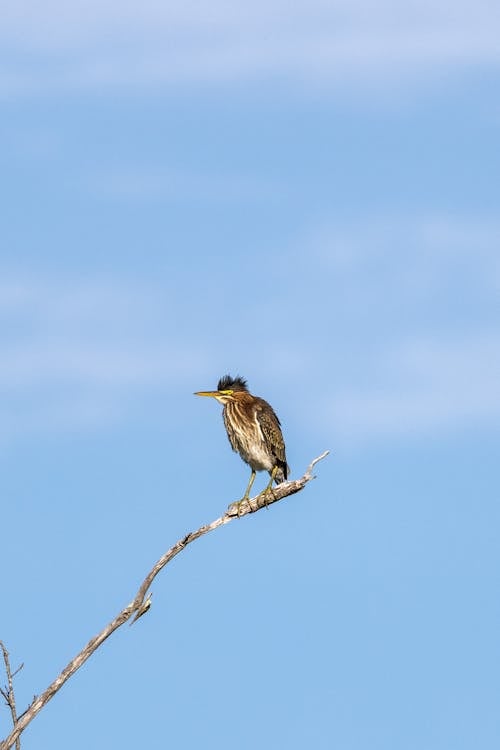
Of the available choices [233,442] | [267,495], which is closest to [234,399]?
[233,442]

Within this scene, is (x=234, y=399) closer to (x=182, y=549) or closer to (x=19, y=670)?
(x=182, y=549)

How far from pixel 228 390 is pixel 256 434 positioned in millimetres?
1079

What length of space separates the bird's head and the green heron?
2.1 inches

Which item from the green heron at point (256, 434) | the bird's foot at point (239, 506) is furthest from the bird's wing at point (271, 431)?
the bird's foot at point (239, 506)

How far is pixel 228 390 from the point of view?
72.1 feet

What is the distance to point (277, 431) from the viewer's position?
21375 mm

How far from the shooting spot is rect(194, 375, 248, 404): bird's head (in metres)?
21.9

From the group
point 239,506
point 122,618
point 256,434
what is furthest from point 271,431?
point 122,618

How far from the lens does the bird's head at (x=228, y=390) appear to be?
863 inches

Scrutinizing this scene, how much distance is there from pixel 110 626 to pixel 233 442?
671 cm

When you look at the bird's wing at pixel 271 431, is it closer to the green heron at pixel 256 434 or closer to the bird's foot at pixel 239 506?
the green heron at pixel 256 434

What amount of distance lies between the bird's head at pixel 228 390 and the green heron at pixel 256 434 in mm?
53

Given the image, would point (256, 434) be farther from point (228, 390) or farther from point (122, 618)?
point (122, 618)

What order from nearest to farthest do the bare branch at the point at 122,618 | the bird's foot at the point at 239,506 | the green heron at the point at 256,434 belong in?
the bare branch at the point at 122,618
the bird's foot at the point at 239,506
the green heron at the point at 256,434
